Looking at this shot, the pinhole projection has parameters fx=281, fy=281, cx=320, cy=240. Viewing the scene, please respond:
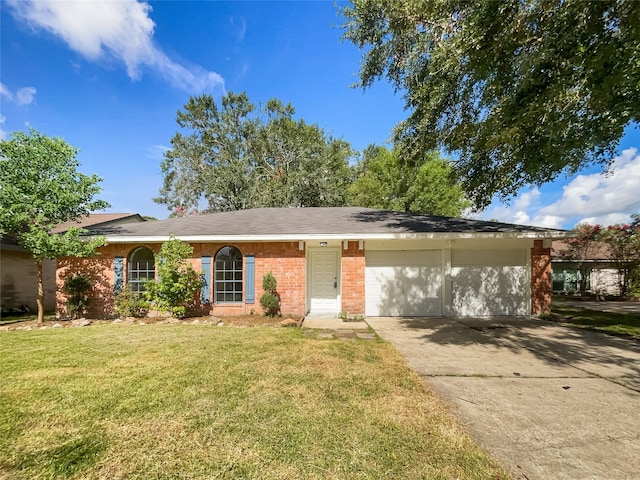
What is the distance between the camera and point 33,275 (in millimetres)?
11234

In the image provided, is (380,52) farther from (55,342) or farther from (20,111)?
(20,111)

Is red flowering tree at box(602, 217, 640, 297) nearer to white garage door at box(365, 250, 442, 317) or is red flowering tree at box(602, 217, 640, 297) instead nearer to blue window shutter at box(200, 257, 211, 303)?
white garage door at box(365, 250, 442, 317)

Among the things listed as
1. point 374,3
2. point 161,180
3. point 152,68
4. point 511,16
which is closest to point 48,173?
point 152,68

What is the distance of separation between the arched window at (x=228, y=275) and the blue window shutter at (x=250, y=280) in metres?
0.32

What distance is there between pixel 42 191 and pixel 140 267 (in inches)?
127

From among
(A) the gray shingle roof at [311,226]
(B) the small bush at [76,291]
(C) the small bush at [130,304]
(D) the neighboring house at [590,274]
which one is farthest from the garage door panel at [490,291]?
(B) the small bush at [76,291]

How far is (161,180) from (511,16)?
2563 cm

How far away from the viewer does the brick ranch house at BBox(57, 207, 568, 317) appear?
889 centimetres

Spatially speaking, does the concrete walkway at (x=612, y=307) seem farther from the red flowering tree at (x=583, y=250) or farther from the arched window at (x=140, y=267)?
the arched window at (x=140, y=267)

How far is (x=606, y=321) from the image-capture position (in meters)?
8.47

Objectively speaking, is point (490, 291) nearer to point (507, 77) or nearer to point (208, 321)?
point (507, 77)

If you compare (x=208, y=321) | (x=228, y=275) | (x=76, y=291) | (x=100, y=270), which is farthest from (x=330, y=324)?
(x=76, y=291)

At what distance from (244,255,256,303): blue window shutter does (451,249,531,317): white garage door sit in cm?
636

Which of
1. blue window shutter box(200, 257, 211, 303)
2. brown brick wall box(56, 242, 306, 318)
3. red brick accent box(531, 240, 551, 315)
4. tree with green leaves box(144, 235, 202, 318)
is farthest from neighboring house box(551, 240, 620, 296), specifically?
tree with green leaves box(144, 235, 202, 318)
